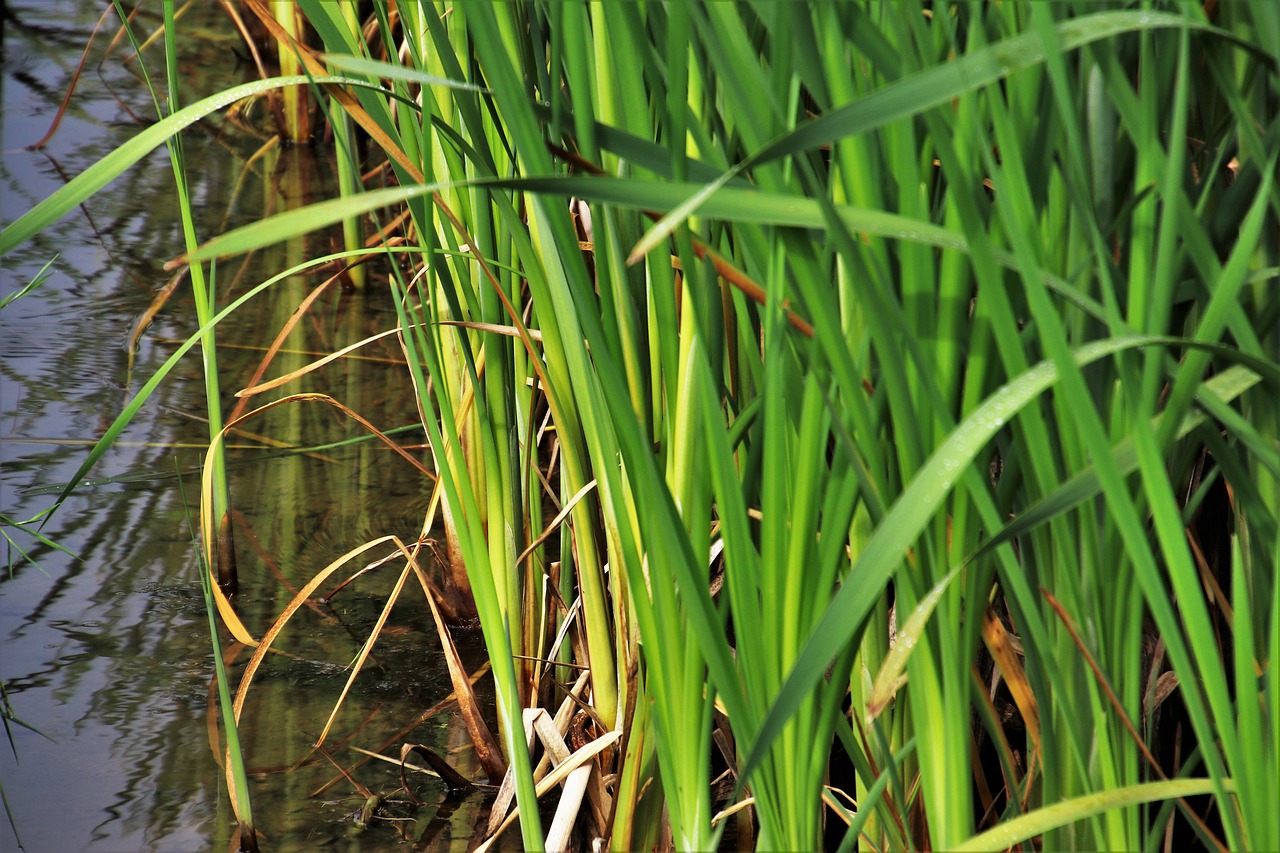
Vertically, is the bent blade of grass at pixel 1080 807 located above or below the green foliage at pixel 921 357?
below

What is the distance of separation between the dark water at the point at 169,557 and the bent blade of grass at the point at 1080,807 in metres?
0.47

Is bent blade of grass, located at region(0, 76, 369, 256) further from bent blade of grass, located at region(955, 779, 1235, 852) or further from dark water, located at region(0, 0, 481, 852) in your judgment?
bent blade of grass, located at region(955, 779, 1235, 852)

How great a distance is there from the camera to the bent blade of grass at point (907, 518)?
560mm

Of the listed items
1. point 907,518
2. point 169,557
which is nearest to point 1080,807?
point 907,518

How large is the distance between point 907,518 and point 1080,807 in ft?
0.61

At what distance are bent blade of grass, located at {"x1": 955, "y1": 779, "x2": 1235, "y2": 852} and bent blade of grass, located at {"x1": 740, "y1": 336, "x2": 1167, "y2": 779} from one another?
0.14 metres

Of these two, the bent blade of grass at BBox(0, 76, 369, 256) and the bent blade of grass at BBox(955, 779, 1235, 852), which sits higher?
the bent blade of grass at BBox(0, 76, 369, 256)

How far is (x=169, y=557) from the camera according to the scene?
1.32m

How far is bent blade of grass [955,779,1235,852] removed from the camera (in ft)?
2.05

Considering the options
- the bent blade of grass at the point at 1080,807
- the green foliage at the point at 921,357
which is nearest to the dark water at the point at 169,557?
the green foliage at the point at 921,357

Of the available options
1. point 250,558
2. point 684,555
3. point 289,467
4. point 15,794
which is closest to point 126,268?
point 289,467

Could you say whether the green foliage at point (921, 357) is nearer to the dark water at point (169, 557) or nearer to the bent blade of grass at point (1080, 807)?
the bent blade of grass at point (1080, 807)

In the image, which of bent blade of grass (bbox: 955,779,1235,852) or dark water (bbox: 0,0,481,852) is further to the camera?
dark water (bbox: 0,0,481,852)

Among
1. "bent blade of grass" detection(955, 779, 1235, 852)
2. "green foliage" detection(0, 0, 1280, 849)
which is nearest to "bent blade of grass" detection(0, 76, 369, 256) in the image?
"green foliage" detection(0, 0, 1280, 849)
